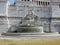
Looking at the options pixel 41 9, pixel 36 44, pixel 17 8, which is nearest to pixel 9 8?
pixel 17 8

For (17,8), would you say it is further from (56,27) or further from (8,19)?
(56,27)

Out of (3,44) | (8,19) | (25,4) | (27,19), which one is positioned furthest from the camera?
(25,4)

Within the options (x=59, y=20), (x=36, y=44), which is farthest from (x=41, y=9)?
(x=36, y=44)

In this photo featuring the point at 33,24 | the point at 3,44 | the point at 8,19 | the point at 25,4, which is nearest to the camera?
the point at 3,44

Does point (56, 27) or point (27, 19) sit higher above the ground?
point (27, 19)

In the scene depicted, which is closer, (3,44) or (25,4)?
(3,44)

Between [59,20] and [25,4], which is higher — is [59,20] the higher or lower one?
the lower one

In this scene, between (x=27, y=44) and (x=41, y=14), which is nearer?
(x=27, y=44)

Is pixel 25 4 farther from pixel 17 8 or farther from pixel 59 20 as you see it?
pixel 59 20

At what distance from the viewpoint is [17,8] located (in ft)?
166

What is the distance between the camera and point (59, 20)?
50000mm

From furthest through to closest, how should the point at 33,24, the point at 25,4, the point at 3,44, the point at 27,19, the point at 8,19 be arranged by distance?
the point at 25,4
the point at 8,19
the point at 27,19
the point at 33,24
the point at 3,44

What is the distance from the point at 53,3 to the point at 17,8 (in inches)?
329

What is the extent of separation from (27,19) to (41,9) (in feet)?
98.2
